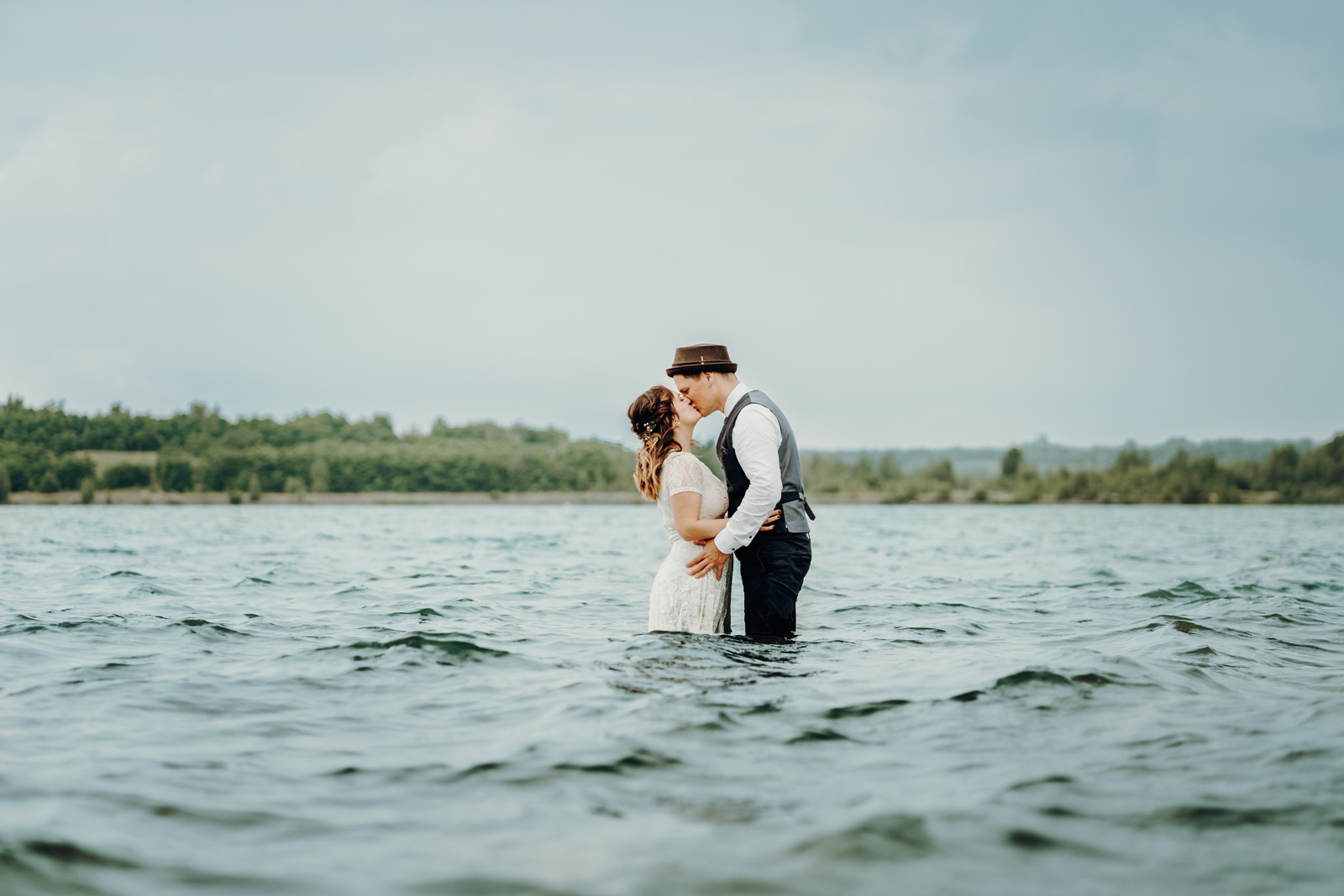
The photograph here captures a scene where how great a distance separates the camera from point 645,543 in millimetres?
39312

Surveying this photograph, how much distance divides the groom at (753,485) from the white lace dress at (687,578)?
0.13 metres

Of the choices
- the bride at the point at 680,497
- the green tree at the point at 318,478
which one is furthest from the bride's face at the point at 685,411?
the green tree at the point at 318,478

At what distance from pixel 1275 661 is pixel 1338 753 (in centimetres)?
385

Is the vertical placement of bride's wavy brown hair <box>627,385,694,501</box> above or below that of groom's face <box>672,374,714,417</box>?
below

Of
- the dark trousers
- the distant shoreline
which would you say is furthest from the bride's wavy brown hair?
the distant shoreline

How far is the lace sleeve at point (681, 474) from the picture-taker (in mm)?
7570

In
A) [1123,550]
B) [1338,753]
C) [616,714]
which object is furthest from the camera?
[1123,550]

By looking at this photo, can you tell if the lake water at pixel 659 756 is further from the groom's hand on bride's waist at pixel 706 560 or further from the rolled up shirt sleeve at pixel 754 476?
the rolled up shirt sleeve at pixel 754 476

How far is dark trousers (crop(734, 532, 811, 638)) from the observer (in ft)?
25.6

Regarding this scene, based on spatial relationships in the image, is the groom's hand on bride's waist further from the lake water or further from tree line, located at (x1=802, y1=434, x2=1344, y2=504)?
tree line, located at (x1=802, y1=434, x2=1344, y2=504)

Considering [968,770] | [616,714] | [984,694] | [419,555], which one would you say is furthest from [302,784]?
[419,555]

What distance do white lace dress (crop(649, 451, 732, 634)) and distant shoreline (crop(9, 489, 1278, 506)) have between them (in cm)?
15882

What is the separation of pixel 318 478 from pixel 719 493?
561 ft

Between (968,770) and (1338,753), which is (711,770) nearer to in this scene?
(968,770)
